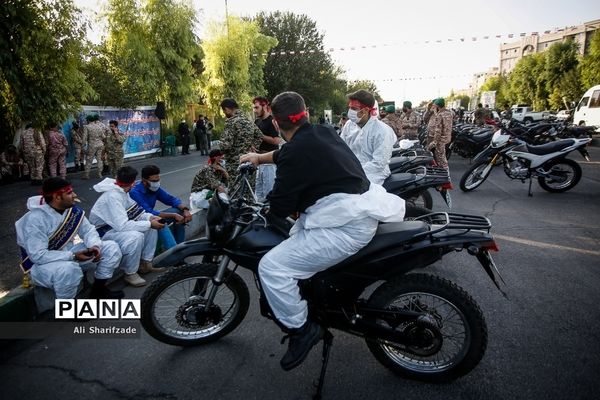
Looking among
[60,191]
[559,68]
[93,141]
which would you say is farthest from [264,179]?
[559,68]

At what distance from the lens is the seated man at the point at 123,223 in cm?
389

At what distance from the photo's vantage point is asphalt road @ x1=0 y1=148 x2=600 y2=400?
7.77 ft

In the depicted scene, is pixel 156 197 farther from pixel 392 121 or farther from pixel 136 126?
pixel 136 126

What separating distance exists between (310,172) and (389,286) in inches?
36.0

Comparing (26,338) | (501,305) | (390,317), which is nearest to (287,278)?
(390,317)

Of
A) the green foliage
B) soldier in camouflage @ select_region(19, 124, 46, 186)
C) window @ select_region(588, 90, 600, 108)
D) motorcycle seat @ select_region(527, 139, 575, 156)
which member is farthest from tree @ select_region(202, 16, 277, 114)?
motorcycle seat @ select_region(527, 139, 575, 156)

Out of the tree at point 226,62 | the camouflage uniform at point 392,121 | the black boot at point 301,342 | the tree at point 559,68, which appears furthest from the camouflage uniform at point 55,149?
the tree at point 559,68

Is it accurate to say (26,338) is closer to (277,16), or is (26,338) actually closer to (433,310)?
(433,310)

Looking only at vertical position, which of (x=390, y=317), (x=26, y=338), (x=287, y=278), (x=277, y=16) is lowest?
(x=26, y=338)

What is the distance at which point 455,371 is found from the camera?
7.80 feet

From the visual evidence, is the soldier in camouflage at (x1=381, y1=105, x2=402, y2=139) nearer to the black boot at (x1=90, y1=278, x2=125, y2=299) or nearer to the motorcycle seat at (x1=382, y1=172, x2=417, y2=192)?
the motorcycle seat at (x1=382, y1=172, x2=417, y2=192)

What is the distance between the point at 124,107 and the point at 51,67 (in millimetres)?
6987

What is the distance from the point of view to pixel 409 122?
12.7 meters

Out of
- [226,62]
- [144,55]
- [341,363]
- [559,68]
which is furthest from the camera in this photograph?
[559,68]
